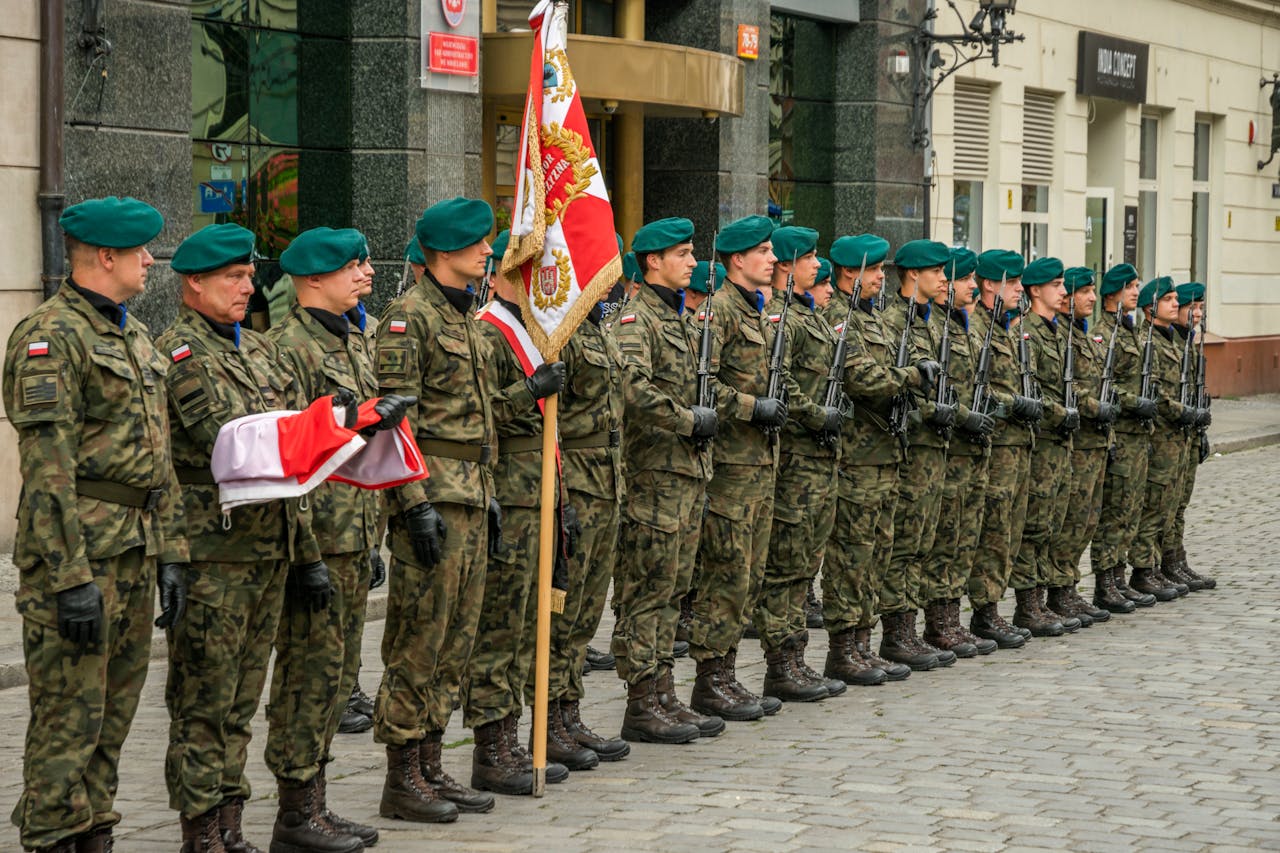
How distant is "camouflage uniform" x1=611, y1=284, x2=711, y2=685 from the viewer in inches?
321

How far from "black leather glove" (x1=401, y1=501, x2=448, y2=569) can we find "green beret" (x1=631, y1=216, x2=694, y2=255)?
7.04 feet

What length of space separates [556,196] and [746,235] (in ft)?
5.02

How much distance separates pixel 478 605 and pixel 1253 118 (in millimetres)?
26644

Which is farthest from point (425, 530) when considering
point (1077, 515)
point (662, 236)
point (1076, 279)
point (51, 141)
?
point (51, 141)

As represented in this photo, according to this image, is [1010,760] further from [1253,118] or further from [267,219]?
[1253,118]

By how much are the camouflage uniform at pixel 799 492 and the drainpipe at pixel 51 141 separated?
209 inches

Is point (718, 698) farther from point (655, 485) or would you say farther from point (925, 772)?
point (925, 772)

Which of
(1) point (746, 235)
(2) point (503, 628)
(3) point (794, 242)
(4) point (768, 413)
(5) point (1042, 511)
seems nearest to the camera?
(2) point (503, 628)

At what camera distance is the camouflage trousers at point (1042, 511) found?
11133 millimetres

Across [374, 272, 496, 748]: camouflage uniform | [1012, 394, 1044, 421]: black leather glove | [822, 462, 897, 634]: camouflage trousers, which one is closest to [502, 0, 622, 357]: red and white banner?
[374, 272, 496, 748]: camouflage uniform

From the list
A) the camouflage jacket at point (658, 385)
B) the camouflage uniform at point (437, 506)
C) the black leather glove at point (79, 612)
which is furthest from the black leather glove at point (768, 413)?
the black leather glove at point (79, 612)

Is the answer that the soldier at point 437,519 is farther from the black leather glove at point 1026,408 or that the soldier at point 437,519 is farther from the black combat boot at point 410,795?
the black leather glove at point 1026,408

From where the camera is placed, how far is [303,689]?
6.32 metres

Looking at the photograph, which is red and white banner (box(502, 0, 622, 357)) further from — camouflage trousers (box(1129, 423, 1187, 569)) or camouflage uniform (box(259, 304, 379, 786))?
camouflage trousers (box(1129, 423, 1187, 569))
